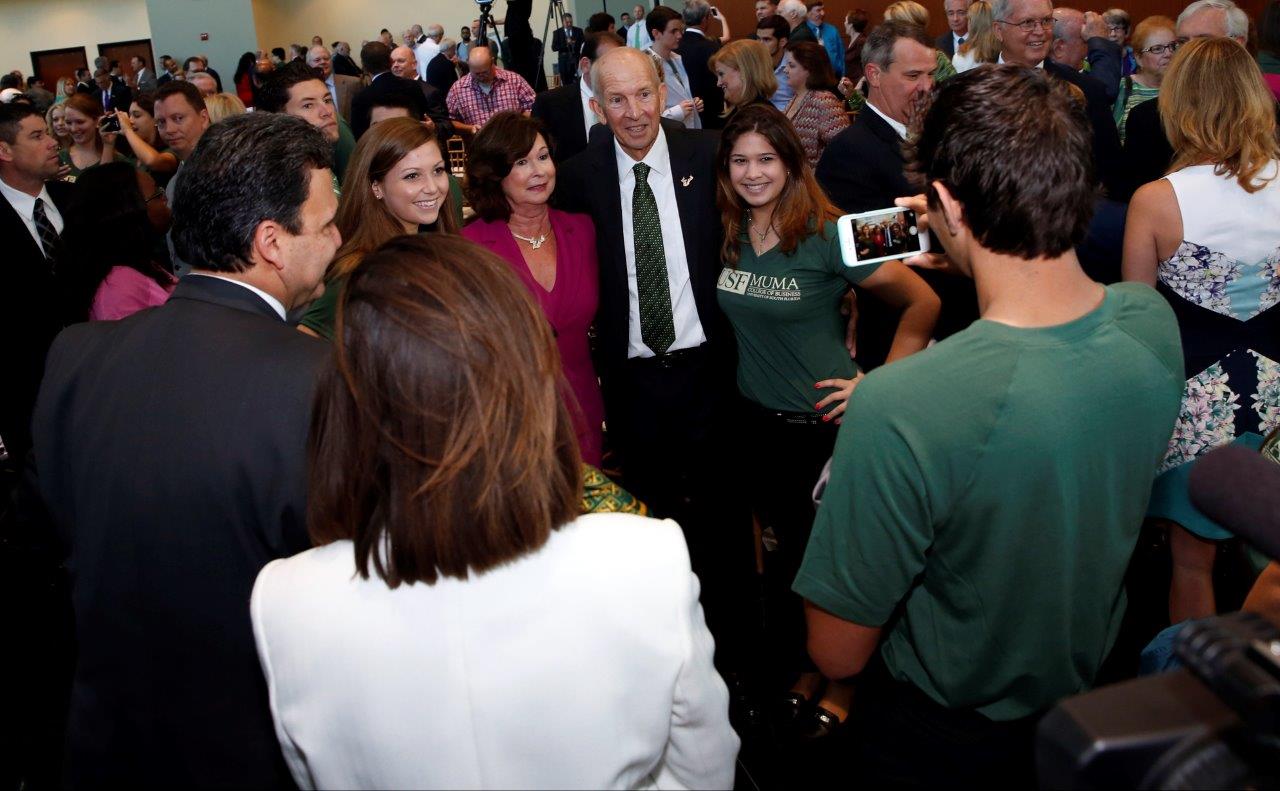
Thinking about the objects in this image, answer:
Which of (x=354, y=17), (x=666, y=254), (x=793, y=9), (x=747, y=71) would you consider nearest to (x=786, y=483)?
(x=666, y=254)

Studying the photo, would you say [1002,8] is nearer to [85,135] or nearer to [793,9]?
[85,135]

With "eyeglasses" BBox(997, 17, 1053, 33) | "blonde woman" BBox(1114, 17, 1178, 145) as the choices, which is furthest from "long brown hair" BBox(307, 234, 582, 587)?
"blonde woman" BBox(1114, 17, 1178, 145)

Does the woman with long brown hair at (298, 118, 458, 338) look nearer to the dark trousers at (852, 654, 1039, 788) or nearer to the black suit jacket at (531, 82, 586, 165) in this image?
the dark trousers at (852, 654, 1039, 788)

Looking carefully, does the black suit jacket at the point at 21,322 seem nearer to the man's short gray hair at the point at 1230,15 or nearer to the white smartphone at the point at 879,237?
the white smartphone at the point at 879,237

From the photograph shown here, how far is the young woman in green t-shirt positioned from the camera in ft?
8.59

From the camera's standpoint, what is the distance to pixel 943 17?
1280 centimetres

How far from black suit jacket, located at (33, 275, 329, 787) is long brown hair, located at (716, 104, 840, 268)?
5.13ft

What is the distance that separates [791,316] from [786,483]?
515 millimetres

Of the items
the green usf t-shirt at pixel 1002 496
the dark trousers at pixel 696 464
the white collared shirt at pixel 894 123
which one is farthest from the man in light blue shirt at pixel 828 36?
the green usf t-shirt at pixel 1002 496

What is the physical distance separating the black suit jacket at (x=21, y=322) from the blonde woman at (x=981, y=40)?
4143 millimetres

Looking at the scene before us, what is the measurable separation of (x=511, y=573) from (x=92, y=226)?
2.33 m

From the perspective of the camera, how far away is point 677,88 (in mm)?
7020

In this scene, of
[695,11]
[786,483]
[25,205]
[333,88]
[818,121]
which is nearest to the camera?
[786,483]

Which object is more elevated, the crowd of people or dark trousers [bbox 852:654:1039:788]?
the crowd of people
